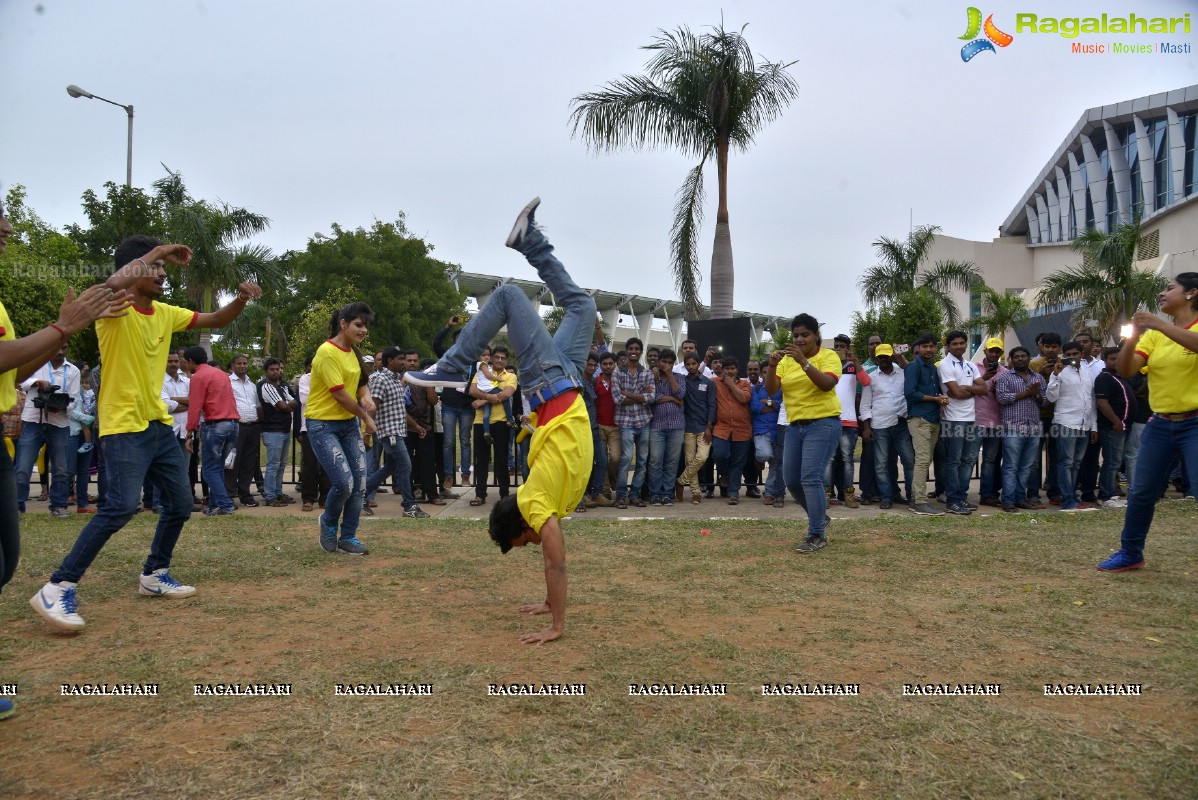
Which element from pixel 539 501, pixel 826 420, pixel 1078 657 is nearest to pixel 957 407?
pixel 826 420

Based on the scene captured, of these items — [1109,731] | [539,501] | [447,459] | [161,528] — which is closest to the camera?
[1109,731]

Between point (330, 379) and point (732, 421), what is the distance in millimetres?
6058

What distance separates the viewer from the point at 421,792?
9.61 feet

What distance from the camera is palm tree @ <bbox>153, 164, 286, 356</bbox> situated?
28.2 meters

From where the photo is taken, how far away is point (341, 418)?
7129 mm

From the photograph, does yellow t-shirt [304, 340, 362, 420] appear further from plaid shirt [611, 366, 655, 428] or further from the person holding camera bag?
plaid shirt [611, 366, 655, 428]

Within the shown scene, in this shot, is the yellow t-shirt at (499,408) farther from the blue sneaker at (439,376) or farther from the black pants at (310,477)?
the blue sneaker at (439,376)

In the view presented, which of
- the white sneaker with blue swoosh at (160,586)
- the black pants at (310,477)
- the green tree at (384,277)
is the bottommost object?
the white sneaker with blue swoosh at (160,586)

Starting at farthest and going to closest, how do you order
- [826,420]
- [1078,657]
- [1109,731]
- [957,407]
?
[957,407], [826,420], [1078,657], [1109,731]

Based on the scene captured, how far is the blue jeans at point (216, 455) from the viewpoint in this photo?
32.5 ft

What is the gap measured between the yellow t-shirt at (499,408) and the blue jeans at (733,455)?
2.88 metres

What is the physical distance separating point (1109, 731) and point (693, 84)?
16229 millimetres

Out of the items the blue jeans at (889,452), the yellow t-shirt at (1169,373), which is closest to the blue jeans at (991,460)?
the blue jeans at (889,452)

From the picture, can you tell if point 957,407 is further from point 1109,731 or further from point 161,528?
point 161,528
